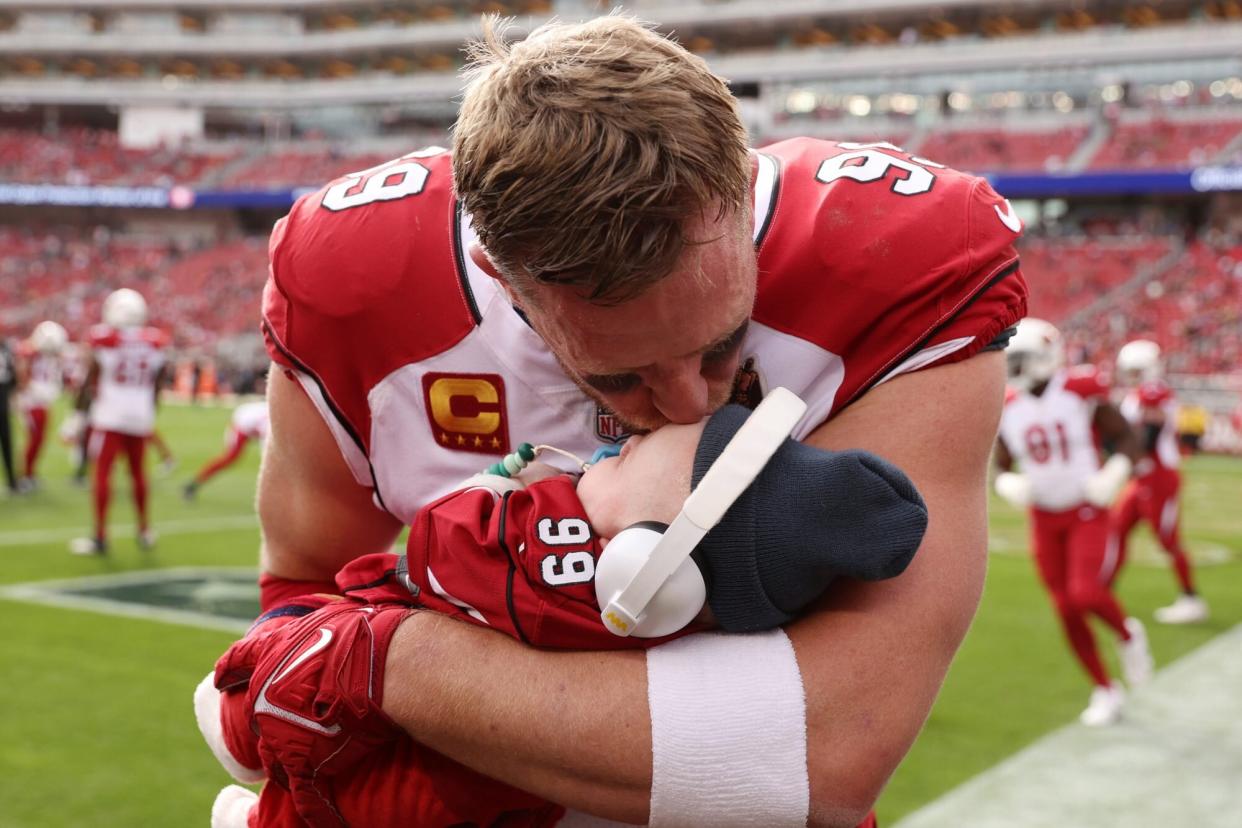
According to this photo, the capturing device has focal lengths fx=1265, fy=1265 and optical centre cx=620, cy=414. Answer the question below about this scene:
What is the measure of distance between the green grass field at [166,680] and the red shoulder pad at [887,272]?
3253 mm

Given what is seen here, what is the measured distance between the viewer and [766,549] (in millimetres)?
1315

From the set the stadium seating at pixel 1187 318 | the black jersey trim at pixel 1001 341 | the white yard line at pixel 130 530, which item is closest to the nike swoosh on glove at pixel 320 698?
the black jersey trim at pixel 1001 341

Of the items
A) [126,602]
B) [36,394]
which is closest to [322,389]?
[126,602]

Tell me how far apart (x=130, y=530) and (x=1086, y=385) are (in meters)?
7.47

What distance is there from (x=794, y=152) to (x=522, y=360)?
0.48 meters

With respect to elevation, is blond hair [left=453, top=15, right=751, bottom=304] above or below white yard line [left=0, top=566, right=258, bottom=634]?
above

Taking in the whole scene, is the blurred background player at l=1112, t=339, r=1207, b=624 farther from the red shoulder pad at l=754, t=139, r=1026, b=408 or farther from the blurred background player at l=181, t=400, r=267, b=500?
the red shoulder pad at l=754, t=139, r=1026, b=408

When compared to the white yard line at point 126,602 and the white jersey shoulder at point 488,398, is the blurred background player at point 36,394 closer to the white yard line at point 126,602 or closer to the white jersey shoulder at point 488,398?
the white yard line at point 126,602

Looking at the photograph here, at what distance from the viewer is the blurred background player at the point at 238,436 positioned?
34.4 feet

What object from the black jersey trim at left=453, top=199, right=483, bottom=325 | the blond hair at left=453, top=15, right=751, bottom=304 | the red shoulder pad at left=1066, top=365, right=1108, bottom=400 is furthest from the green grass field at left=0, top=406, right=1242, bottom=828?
the blond hair at left=453, top=15, right=751, bottom=304

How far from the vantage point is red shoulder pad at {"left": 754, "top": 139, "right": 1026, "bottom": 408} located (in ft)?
5.09

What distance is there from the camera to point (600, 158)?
50.1 inches

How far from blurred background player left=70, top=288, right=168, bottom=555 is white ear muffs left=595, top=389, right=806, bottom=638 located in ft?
27.3

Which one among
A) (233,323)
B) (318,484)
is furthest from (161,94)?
(318,484)
